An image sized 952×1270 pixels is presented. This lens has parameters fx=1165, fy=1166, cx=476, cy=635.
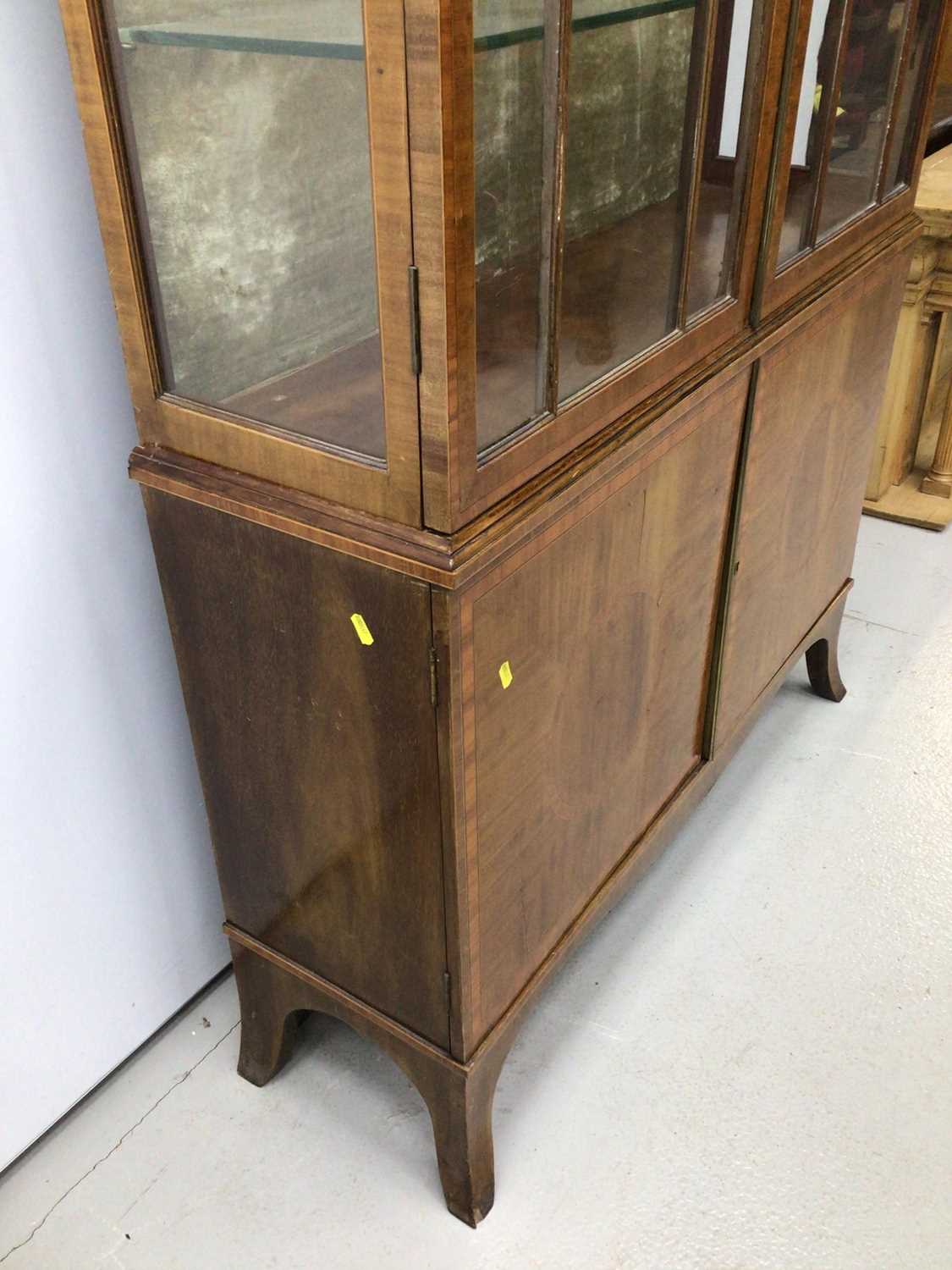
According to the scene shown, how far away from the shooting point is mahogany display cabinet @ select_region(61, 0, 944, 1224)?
85 cm

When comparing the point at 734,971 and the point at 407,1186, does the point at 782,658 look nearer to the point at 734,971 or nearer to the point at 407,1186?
the point at 734,971

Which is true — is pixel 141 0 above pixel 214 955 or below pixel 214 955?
above

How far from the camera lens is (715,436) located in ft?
4.32

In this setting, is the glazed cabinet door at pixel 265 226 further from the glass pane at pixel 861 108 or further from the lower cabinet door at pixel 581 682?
the glass pane at pixel 861 108

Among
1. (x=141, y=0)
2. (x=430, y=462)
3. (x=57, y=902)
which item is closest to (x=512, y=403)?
(x=430, y=462)

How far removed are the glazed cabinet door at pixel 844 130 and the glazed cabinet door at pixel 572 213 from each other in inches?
2.3

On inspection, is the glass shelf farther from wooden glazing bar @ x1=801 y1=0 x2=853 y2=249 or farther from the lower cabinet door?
wooden glazing bar @ x1=801 y1=0 x2=853 y2=249

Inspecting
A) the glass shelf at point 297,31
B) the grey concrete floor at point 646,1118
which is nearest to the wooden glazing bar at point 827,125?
the glass shelf at point 297,31

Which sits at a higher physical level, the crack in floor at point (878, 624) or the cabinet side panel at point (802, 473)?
the cabinet side panel at point (802, 473)

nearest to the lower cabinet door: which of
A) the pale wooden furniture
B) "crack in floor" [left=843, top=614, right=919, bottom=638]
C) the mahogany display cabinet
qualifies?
the mahogany display cabinet

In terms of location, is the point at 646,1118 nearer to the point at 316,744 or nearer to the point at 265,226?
the point at 316,744

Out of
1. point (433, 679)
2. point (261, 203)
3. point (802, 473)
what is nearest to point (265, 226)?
point (261, 203)

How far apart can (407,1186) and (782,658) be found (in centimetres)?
97

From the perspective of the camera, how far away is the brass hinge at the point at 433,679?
96cm
